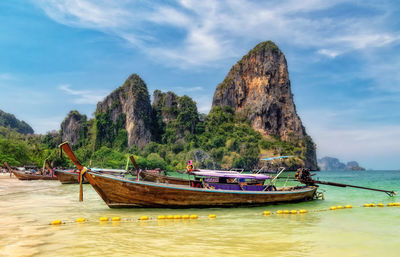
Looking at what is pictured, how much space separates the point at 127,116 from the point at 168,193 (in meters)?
105

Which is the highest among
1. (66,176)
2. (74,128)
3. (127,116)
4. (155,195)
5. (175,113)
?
(175,113)

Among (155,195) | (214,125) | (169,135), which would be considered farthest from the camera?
(214,125)

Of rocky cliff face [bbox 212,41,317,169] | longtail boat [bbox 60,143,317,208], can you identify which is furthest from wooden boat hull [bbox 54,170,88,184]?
rocky cliff face [bbox 212,41,317,169]

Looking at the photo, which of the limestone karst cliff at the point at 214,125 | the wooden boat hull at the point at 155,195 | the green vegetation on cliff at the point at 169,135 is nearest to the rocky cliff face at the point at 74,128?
the green vegetation on cliff at the point at 169,135

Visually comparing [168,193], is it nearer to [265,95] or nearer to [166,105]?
[166,105]

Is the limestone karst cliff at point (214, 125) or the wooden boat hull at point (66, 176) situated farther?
the limestone karst cliff at point (214, 125)

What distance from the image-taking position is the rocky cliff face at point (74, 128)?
407 feet

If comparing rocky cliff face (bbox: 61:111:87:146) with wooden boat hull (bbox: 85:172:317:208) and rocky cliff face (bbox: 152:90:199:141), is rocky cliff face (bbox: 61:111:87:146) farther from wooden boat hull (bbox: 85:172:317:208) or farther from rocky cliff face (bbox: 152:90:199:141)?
wooden boat hull (bbox: 85:172:317:208)

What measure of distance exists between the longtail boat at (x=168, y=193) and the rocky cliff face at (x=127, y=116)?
9875 centimetres

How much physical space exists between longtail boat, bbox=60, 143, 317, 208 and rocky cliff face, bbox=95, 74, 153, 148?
98751mm

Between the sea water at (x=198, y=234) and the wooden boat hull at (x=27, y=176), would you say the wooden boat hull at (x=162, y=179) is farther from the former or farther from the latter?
the wooden boat hull at (x=27, y=176)

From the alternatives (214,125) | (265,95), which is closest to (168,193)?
(214,125)

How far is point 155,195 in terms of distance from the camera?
14.0 meters

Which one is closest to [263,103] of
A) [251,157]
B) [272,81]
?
[272,81]
